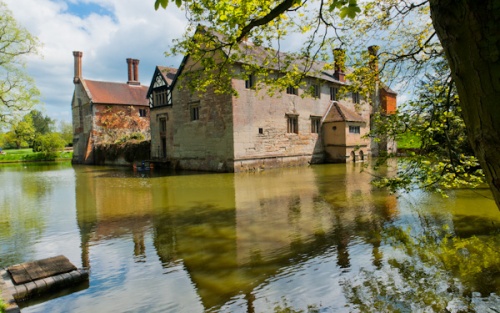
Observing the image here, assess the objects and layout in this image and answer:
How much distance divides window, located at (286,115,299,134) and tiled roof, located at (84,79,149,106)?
21.7 metres

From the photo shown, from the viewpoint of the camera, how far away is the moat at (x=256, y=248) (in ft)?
16.3

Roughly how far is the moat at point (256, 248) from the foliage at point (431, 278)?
3 centimetres

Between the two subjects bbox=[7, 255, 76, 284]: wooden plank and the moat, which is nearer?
the moat

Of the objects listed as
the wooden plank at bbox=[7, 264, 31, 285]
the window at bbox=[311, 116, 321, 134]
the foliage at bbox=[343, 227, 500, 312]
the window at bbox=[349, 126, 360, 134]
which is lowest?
the foliage at bbox=[343, 227, 500, 312]

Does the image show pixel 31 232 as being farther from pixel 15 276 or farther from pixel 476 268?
pixel 476 268

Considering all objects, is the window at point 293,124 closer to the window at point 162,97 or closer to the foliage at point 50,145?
the window at point 162,97

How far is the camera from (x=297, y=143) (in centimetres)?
2736

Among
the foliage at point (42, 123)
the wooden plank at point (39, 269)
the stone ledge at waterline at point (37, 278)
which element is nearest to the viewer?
the stone ledge at waterline at point (37, 278)

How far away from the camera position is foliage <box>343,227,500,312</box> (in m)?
4.61

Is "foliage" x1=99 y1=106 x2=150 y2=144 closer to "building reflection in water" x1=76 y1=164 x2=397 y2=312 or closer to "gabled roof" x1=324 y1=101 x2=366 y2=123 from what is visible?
"gabled roof" x1=324 y1=101 x2=366 y2=123

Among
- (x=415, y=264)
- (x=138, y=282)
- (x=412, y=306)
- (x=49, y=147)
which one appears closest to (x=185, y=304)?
(x=138, y=282)

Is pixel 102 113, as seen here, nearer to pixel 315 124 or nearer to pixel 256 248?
pixel 315 124

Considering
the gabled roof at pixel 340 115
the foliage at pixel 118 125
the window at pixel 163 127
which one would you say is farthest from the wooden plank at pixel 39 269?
the foliage at pixel 118 125

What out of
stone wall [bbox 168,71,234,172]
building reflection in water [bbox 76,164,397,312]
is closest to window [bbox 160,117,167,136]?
stone wall [bbox 168,71,234,172]
